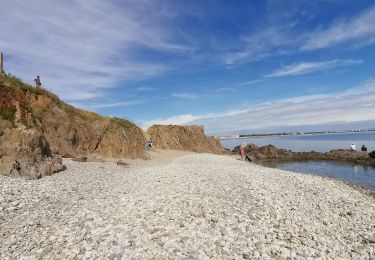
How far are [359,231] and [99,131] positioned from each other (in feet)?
108

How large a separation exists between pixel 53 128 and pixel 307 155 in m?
52.2

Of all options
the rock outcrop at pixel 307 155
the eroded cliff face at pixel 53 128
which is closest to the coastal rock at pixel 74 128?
the eroded cliff face at pixel 53 128

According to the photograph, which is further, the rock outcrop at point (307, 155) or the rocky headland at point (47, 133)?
the rock outcrop at point (307, 155)

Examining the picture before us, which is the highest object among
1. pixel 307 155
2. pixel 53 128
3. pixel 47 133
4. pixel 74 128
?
pixel 74 128

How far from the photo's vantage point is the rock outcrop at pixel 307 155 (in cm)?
6278

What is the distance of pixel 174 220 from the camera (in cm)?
1502

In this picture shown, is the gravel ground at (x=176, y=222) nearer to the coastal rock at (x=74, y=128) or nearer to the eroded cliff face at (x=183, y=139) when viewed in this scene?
the coastal rock at (x=74, y=128)

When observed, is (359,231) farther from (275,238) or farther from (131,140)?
(131,140)

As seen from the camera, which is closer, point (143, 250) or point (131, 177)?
point (143, 250)

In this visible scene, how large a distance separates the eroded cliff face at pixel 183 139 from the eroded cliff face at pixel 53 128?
26606 millimetres

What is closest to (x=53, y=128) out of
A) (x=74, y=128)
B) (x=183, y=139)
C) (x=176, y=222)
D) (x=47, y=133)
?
(x=47, y=133)

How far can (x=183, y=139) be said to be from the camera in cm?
8169

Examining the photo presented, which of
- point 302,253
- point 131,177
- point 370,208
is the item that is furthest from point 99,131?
point 302,253

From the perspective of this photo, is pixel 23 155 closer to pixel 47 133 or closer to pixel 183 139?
pixel 47 133
